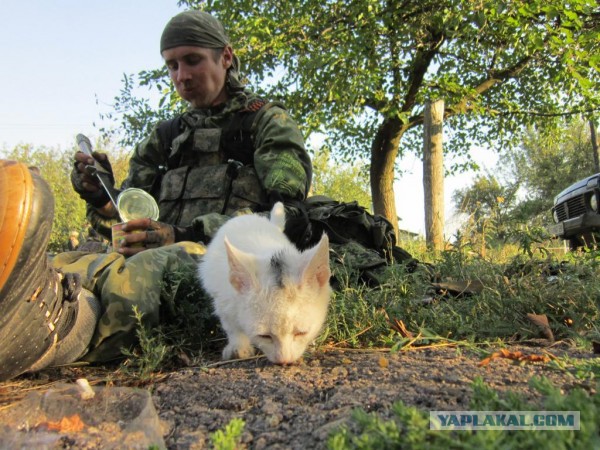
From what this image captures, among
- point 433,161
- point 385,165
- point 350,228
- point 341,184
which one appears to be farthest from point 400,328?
point 341,184

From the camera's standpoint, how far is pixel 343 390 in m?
1.79

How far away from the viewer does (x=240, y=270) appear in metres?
2.44

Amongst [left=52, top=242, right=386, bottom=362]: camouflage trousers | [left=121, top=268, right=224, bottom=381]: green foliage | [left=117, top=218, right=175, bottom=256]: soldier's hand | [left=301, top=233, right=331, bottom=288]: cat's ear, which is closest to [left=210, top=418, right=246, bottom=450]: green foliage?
[left=301, top=233, right=331, bottom=288]: cat's ear

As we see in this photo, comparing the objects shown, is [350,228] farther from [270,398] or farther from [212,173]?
[270,398]

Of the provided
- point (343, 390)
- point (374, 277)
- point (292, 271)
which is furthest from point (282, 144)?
point (343, 390)

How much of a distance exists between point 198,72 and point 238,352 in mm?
2781

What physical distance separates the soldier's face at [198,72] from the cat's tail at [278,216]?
159 cm

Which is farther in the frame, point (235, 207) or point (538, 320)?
point (235, 207)

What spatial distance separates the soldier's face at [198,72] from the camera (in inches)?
170

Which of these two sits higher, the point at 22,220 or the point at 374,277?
the point at 22,220

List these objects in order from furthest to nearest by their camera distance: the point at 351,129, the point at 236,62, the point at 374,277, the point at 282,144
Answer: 1. the point at 351,129
2. the point at 236,62
3. the point at 282,144
4. the point at 374,277

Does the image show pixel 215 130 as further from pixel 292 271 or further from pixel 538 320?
pixel 538 320

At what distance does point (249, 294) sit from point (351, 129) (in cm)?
1190

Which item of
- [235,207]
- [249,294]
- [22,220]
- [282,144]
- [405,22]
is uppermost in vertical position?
[405,22]
